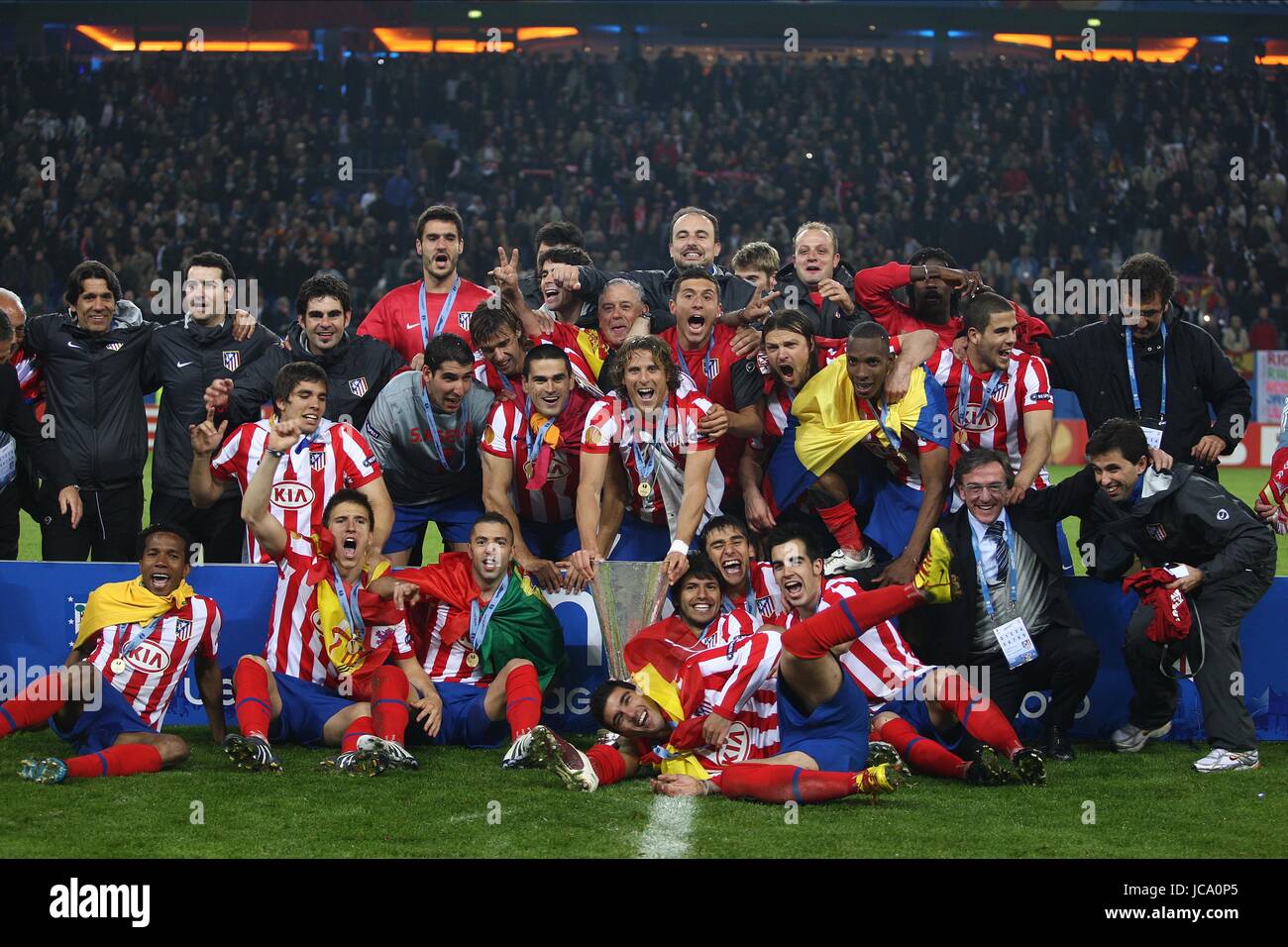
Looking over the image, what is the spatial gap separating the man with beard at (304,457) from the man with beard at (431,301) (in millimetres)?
1209

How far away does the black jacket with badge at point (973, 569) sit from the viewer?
6.26 meters

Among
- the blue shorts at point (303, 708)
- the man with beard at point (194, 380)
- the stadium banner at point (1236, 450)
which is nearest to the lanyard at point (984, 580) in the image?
the blue shorts at point (303, 708)

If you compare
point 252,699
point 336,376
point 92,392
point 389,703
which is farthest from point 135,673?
point 92,392

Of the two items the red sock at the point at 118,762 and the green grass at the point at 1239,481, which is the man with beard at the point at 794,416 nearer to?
the red sock at the point at 118,762

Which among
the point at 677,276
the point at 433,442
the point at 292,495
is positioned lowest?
the point at 292,495

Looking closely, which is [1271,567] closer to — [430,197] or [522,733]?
[522,733]

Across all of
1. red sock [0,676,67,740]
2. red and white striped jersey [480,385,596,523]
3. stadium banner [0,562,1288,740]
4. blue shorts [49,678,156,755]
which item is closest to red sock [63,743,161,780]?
blue shorts [49,678,156,755]

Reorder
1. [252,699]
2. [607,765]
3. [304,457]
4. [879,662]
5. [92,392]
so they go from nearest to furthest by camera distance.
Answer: [607,765], [879,662], [252,699], [304,457], [92,392]

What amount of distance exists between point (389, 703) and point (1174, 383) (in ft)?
13.3

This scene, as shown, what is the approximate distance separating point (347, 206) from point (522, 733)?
20.1m

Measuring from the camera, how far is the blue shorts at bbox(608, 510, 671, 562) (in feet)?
Answer: 22.9

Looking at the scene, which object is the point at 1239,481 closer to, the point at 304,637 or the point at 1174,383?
the point at 1174,383

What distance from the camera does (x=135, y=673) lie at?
6.06 m
